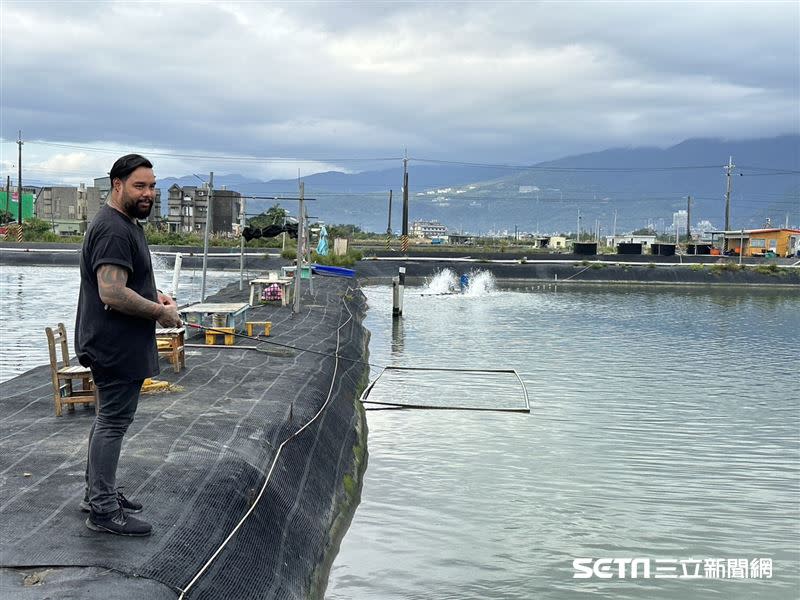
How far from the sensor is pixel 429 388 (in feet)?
52.6

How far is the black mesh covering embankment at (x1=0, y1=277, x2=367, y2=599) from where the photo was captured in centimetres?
522

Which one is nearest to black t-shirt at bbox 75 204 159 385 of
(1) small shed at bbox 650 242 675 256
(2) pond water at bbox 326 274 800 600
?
(2) pond water at bbox 326 274 800 600

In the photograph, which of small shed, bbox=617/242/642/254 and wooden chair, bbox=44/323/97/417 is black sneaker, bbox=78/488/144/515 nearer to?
wooden chair, bbox=44/323/97/417

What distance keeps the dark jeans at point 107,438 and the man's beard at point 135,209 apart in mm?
994

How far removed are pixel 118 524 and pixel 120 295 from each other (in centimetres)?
141

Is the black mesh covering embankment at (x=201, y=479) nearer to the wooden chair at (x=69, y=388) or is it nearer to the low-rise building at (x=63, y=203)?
the wooden chair at (x=69, y=388)

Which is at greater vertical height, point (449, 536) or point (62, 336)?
point (62, 336)

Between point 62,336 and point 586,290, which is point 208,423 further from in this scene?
point 586,290

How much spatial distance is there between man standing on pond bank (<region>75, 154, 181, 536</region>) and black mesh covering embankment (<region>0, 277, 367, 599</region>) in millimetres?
332

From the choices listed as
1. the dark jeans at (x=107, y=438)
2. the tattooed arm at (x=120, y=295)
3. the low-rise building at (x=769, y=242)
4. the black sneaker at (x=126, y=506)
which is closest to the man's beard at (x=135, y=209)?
the tattooed arm at (x=120, y=295)

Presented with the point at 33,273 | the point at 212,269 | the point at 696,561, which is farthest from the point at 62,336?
the point at 212,269

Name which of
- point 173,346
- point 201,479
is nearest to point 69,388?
point 173,346

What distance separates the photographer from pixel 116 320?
5137 mm

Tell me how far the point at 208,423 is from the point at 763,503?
5980 mm
